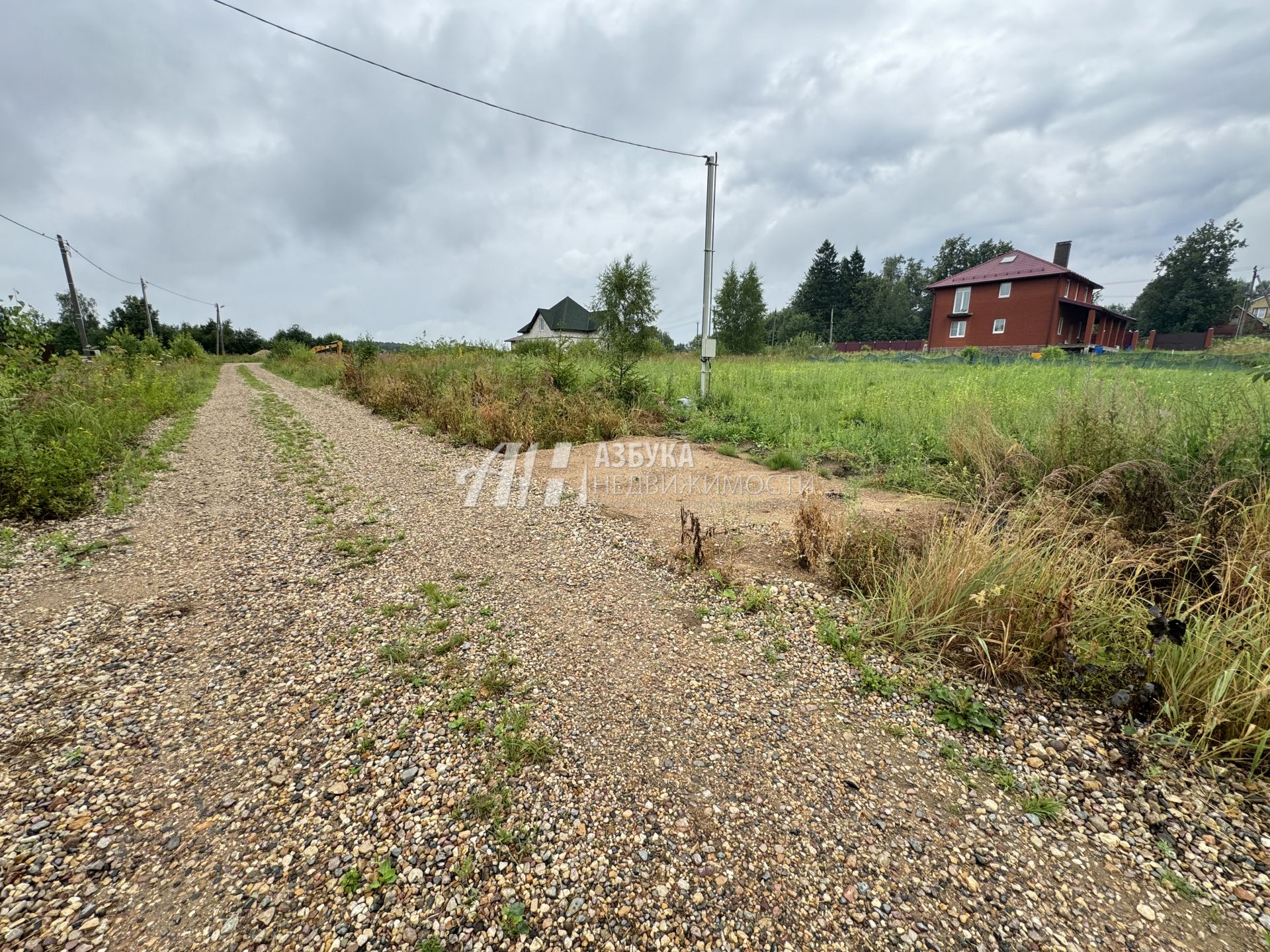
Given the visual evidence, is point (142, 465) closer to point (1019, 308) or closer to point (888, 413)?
point (888, 413)

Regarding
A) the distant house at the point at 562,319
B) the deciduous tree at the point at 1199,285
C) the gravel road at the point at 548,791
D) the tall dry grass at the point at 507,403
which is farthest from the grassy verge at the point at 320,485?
the deciduous tree at the point at 1199,285

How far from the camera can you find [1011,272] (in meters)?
30.2

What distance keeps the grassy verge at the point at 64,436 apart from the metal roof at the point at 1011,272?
3906cm

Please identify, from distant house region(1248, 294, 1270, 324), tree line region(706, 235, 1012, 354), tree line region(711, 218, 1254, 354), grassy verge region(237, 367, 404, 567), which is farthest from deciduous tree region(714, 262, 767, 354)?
distant house region(1248, 294, 1270, 324)

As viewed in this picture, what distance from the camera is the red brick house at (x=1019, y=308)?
29.0 m

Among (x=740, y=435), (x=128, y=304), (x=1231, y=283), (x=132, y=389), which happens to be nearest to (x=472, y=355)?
(x=132, y=389)

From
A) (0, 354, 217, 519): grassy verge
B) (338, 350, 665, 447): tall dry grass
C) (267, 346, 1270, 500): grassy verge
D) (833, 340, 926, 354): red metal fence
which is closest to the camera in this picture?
(267, 346, 1270, 500): grassy verge

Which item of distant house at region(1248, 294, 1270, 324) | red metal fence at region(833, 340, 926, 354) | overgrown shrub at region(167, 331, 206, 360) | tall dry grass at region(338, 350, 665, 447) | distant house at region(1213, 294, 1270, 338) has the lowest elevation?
tall dry grass at region(338, 350, 665, 447)

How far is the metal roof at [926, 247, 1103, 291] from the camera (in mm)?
29047

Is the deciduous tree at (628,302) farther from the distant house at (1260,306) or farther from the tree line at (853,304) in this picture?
the distant house at (1260,306)

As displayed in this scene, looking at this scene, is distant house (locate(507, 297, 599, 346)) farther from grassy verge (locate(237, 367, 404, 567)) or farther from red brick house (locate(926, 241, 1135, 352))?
grassy verge (locate(237, 367, 404, 567))

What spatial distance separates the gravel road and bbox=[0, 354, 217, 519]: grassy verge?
1884 millimetres

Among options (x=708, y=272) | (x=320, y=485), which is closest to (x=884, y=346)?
(x=708, y=272)

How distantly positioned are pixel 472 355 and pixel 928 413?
12845 mm
